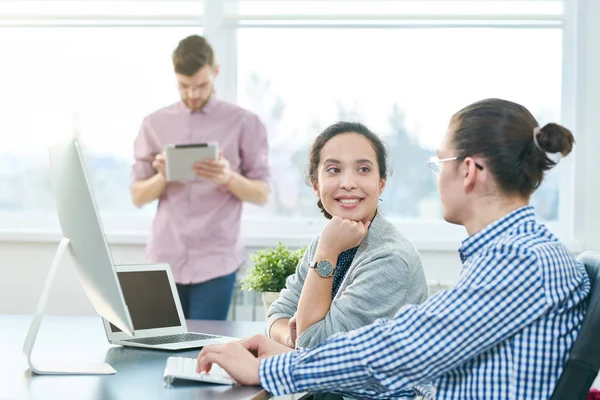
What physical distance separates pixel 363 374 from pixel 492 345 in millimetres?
211

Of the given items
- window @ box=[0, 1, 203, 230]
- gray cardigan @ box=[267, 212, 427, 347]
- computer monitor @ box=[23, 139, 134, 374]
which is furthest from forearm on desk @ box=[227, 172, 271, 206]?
computer monitor @ box=[23, 139, 134, 374]

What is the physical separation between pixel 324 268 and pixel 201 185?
173 centimetres

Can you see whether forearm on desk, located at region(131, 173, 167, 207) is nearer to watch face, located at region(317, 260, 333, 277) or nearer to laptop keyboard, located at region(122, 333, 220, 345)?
laptop keyboard, located at region(122, 333, 220, 345)

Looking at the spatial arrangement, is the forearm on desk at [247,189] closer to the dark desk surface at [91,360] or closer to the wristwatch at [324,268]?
the dark desk surface at [91,360]

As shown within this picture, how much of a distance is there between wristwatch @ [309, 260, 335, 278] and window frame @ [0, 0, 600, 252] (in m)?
2.16

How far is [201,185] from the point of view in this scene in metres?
3.55

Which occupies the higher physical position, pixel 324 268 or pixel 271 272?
pixel 324 268

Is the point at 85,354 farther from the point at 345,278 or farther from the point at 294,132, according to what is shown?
the point at 294,132

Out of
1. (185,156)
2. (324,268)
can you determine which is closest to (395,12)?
(185,156)

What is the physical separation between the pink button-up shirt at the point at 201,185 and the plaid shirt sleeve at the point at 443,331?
214 centimetres

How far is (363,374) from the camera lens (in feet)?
4.45

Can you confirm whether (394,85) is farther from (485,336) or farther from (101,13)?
(485,336)

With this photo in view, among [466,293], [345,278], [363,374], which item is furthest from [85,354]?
[466,293]

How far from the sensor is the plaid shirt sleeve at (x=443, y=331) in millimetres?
1293
